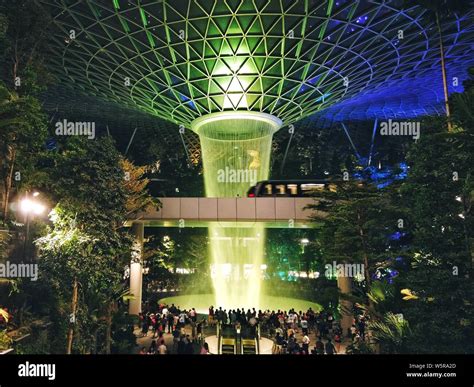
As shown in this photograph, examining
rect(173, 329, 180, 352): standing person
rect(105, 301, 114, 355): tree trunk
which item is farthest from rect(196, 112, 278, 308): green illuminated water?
rect(105, 301, 114, 355): tree trunk

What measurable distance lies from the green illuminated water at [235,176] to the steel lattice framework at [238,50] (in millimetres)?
2159

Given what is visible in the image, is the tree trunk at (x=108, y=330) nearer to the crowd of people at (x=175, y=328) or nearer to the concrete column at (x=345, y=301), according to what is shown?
the crowd of people at (x=175, y=328)

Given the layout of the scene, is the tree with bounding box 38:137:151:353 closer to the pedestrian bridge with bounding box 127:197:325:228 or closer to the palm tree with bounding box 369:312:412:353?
the pedestrian bridge with bounding box 127:197:325:228

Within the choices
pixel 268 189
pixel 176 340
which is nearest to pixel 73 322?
pixel 176 340

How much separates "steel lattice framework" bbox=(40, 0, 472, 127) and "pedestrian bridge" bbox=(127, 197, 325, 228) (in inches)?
443

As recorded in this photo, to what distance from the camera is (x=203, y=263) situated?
43.1 meters

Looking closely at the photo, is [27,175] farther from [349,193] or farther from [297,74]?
[297,74]

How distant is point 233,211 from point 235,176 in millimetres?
14311

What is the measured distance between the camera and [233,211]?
961 inches

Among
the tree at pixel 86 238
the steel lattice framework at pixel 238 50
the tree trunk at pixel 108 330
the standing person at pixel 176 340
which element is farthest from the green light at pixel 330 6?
the tree trunk at pixel 108 330

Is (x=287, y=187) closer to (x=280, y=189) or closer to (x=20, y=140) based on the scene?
(x=280, y=189)

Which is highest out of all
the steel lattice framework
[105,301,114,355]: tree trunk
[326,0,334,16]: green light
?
[326,0,334,16]: green light

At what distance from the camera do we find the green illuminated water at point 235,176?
33625mm

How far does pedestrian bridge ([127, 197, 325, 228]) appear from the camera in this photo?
24.2 metres
